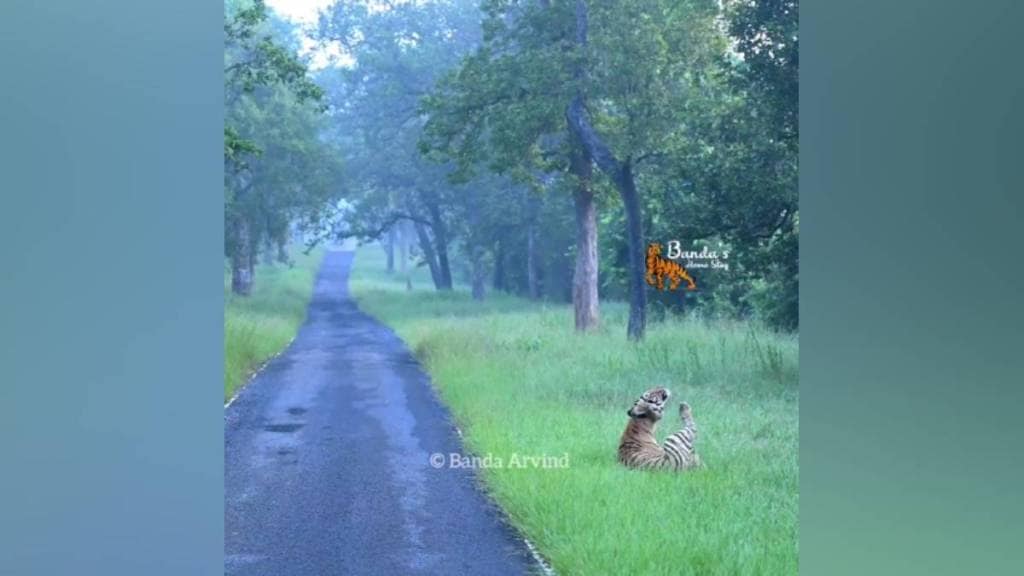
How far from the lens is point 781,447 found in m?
4.44

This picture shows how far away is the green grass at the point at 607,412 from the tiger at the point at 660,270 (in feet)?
0.47

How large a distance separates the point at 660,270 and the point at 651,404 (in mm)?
437

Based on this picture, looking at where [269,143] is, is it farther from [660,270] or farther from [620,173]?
[660,270]

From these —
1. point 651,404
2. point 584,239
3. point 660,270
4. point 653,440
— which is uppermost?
point 584,239

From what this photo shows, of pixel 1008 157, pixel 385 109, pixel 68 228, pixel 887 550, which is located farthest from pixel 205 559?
pixel 1008 157

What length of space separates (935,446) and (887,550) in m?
0.37

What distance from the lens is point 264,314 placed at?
4.41 meters

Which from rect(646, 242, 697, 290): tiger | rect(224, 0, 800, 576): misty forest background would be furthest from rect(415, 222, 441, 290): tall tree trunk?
rect(646, 242, 697, 290): tiger

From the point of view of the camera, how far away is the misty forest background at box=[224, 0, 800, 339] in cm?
441

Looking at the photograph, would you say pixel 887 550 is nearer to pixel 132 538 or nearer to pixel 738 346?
pixel 738 346

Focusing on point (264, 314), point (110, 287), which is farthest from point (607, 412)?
point (110, 287)

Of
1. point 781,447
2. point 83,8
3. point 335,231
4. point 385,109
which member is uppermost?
point 83,8

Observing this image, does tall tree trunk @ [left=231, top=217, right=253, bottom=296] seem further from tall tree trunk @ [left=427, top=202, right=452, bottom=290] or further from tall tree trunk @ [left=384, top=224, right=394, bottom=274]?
tall tree trunk @ [left=427, top=202, right=452, bottom=290]

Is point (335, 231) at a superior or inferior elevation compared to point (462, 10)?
inferior
